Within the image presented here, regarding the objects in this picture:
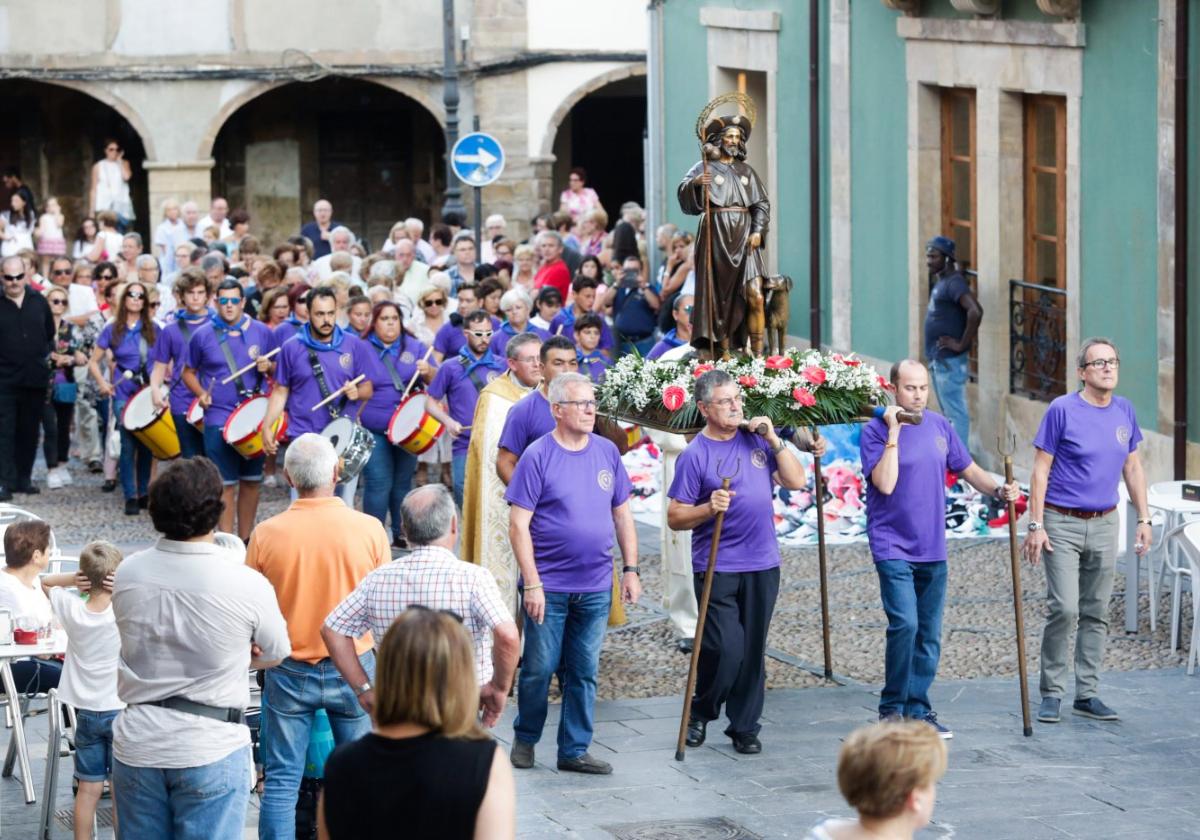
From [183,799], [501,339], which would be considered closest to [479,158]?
[501,339]

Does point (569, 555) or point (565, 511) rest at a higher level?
point (565, 511)

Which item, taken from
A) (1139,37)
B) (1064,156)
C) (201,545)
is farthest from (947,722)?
(1064,156)

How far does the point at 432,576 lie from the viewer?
277 inches

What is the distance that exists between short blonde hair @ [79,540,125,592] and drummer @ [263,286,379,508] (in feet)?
17.1

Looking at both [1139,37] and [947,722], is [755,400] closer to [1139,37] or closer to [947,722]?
[947,722]

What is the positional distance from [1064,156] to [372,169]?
2004 centimetres

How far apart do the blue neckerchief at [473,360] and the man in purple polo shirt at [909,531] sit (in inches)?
172

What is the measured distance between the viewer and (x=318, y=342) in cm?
1335

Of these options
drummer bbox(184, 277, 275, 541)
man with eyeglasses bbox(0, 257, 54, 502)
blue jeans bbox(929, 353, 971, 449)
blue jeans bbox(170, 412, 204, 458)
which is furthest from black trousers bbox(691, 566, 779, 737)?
man with eyeglasses bbox(0, 257, 54, 502)

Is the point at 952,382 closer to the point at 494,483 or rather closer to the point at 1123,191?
the point at 1123,191

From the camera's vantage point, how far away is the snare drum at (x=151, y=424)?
14617 mm

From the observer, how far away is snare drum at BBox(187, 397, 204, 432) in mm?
14148

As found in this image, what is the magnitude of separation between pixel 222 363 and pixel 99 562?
6339 millimetres

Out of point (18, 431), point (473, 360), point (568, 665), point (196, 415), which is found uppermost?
point (473, 360)
